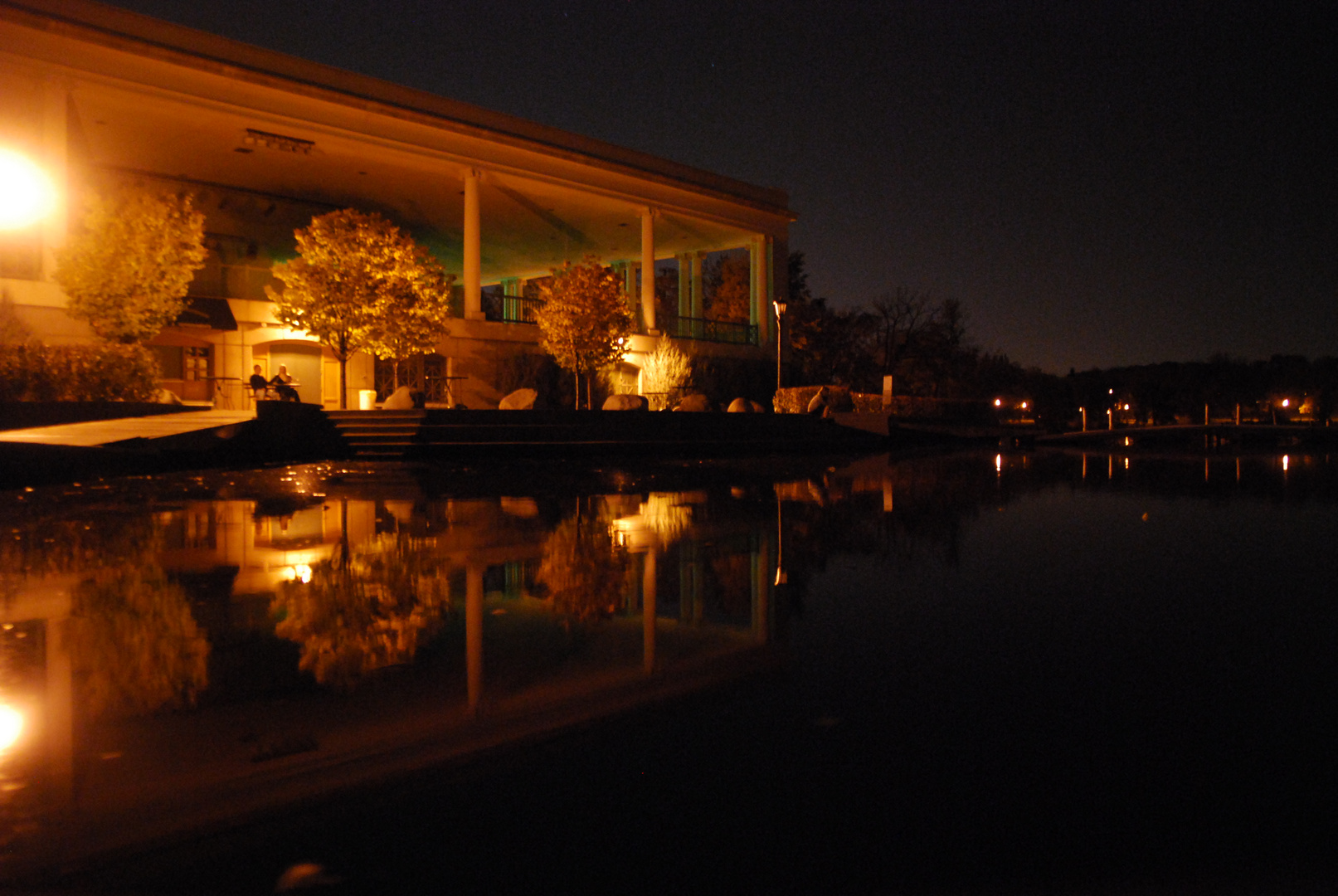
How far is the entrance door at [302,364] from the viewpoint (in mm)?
27562

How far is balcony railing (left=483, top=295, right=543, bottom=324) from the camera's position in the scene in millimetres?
27438

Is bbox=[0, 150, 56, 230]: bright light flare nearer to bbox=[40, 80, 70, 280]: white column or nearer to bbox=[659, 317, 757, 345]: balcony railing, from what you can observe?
bbox=[40, 80, 70, 280]: white column

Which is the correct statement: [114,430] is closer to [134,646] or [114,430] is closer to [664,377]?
[134,646]

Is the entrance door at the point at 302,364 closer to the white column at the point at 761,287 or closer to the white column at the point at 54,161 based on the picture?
the white column at the point at 54,161

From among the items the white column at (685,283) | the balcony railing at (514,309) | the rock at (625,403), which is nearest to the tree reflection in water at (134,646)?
the rock at (625,403)

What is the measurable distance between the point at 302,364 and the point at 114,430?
46.6 ft

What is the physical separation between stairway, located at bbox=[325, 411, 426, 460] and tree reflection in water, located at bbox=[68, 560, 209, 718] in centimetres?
1228

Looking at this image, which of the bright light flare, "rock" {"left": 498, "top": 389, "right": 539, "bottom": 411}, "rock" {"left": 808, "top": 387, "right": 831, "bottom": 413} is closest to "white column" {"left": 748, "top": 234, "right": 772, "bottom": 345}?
"rock" {"left": 808, "top": 387, "right": 831, "bottom": 413}

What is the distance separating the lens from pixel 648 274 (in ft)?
100

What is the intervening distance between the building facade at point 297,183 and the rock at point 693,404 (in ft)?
11.0

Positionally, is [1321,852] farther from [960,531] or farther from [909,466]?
[909,466]

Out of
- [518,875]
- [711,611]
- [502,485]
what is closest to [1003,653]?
[711,611]

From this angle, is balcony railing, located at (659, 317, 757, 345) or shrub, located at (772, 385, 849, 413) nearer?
shrub, located at (772, 385, 849, 413)

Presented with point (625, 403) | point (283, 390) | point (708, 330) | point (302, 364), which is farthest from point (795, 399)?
point (283, 390)
